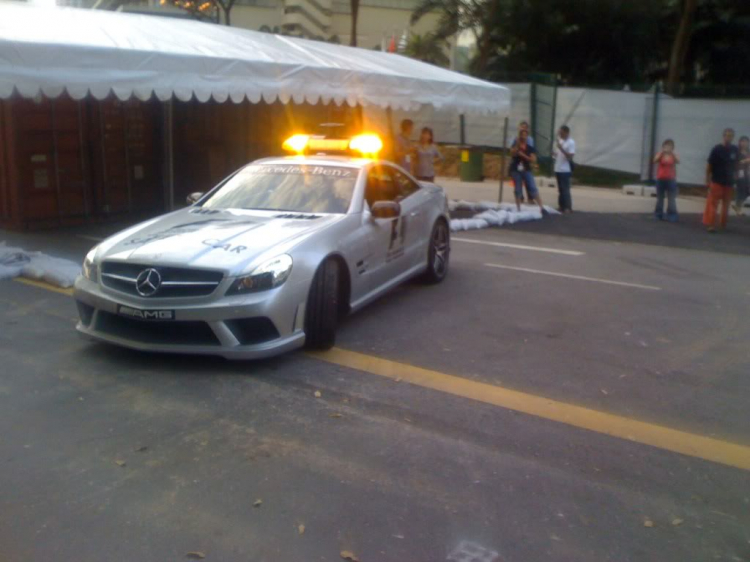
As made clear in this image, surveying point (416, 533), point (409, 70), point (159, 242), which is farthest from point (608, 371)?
point (409, 70)

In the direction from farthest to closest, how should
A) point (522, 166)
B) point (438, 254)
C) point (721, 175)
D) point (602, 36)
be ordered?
point (602, 36) < point (522, 166) < point (721, 175) < point (438, 254)

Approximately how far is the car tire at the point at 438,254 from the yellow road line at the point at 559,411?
8.90 ft

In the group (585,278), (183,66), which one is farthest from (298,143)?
(585,278)

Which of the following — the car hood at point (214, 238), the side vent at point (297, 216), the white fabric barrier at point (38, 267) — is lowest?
the white fabric barrier at point (38, 267)

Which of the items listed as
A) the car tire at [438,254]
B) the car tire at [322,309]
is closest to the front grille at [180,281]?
the car tire at [322,309]

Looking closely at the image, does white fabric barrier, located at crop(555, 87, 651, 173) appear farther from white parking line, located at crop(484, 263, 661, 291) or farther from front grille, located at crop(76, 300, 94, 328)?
front grille, located at crop(76, 300, 94, 328)

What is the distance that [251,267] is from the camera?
6.05 m

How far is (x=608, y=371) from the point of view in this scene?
6520 millimetres

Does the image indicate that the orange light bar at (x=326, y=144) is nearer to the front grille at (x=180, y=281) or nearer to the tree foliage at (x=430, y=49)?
the front grille at (x=180, y=281)

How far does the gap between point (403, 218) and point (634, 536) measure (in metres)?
4.82

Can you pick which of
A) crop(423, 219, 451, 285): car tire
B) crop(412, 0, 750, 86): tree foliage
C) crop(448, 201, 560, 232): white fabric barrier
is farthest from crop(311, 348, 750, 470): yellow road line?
crop(412, 0, 750, 86): tree foliage

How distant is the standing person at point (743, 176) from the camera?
1590cm

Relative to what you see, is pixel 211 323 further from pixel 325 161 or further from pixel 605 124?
pixel 605 124

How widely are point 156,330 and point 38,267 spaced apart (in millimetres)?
3549
